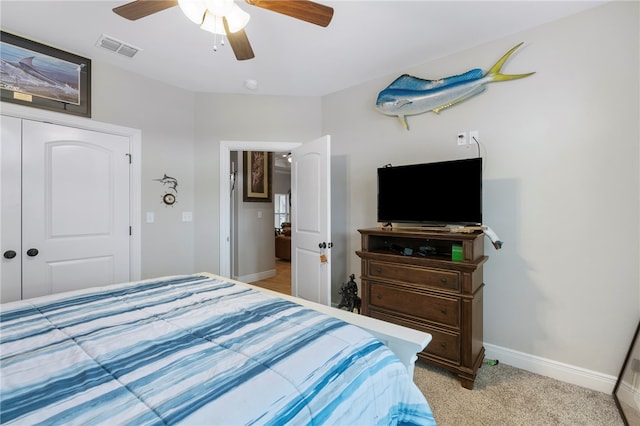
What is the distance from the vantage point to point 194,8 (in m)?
1.44

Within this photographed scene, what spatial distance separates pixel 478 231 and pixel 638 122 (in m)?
1.16

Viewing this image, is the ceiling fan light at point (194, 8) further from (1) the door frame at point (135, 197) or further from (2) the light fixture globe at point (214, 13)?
(1) the door frame at point (135, 197)

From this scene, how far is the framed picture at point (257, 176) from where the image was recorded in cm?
493

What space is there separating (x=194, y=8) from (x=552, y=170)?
8.24ft

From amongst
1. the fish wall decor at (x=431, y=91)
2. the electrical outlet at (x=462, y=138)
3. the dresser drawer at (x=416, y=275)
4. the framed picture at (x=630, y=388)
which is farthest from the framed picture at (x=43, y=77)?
the framed picture at (x=630, y=388)

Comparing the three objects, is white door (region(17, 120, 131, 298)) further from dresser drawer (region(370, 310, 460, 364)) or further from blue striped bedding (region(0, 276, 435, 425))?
dresser drawer (region(370, 310, 460, 364))

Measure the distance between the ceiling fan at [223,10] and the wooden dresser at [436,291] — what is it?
157 cm

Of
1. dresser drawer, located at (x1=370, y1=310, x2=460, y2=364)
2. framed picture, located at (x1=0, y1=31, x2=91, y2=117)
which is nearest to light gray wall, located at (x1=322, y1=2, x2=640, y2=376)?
dresser drawer, located at (x1=370, y1=310, x2=460, y2=364)

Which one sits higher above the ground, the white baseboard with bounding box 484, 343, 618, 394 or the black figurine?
the black figurine

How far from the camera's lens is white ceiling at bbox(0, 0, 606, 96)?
6.55ft

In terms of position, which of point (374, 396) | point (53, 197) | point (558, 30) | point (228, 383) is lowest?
point (374, 396)

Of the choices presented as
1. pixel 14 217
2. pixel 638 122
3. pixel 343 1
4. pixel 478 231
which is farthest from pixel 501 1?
pixel 14 217

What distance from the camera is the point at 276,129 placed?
3.46 m

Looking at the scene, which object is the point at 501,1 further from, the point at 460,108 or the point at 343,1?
the point at 343,1
